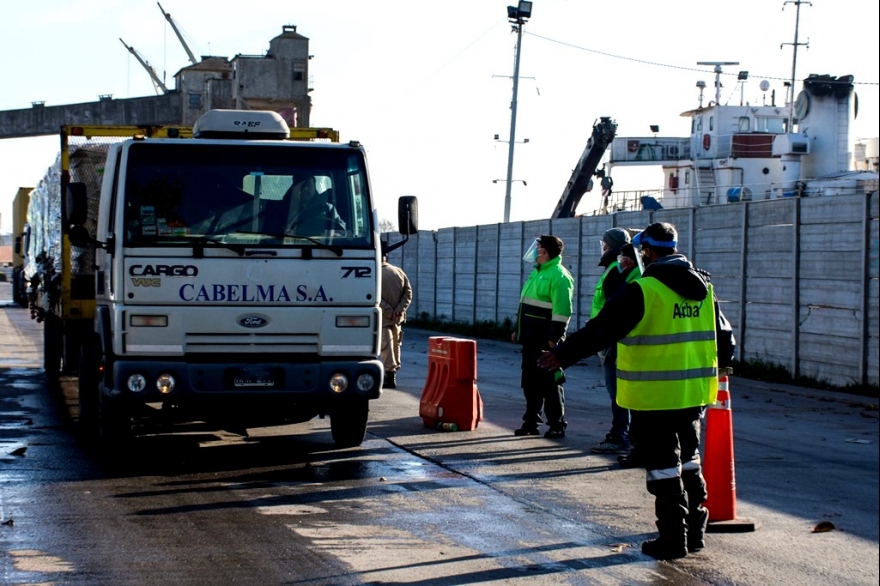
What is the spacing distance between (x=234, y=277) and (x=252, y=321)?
1.26 feet

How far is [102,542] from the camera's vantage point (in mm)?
7469

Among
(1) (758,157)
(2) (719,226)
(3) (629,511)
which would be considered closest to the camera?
(3) (629,511)

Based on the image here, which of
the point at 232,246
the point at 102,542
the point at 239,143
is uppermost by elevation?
the point at 239,143

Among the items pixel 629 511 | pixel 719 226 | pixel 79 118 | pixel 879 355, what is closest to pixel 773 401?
pixel 879 355

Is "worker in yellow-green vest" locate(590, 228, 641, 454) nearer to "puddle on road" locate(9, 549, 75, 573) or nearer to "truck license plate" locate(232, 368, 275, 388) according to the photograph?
"truck license plate" locate(232, 368, 275, 388)

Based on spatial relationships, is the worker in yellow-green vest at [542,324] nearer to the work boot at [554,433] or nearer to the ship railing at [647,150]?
the work boot at [554,433]

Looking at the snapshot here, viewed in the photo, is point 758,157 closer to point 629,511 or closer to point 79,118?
point 79,118

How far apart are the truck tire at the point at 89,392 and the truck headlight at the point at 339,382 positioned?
253 centimetres

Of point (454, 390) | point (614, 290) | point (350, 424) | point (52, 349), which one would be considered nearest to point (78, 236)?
point (350, 424)

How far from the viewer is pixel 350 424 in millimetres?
11188

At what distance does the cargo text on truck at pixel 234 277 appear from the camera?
32.4ft

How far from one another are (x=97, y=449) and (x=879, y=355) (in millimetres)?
10548

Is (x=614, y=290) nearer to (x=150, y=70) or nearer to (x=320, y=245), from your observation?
(x=320, y=245)

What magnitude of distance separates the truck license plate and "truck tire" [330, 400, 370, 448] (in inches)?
39.3
